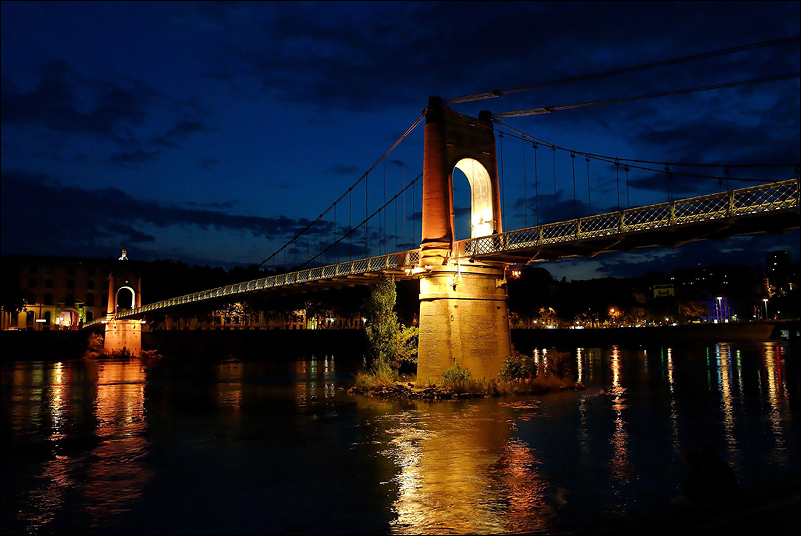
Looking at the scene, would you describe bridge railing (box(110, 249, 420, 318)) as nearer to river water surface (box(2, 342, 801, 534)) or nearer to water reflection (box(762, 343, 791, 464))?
river water surface (box(2, 342, 801, 534))

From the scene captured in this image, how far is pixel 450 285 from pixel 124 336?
204ft

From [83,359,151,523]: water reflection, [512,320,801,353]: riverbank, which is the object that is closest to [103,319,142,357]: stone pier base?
[83,359,151,523]: water reflection

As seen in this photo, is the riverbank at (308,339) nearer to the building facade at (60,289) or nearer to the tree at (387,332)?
the building facade at (60,289)

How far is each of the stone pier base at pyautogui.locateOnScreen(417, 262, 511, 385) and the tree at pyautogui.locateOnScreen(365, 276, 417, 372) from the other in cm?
361

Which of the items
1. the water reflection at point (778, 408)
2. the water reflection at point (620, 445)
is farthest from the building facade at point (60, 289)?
the water reflection at point (778, 408)

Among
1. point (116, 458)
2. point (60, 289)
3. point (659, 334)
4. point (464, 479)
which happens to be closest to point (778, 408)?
point (464, 479)

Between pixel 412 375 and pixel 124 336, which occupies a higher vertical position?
pixel 124 336

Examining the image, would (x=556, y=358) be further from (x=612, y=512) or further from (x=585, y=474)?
(x=612, y=512)

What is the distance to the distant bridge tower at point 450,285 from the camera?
29531mm

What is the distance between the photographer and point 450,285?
97.1 ft

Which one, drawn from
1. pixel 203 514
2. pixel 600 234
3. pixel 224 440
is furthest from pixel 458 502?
pixel 600 234

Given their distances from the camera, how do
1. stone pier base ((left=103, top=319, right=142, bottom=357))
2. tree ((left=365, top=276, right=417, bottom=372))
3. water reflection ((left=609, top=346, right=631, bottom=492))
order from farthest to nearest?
stone pier base ((left=103, top=319, right=142, bottom=357)) < tree ((left=365, top=276, right=417, bottom=372)) < water reflection ((left=609, top=346, right=631, bottom=492))

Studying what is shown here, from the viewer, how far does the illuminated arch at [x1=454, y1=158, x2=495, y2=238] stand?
32013 millimetres

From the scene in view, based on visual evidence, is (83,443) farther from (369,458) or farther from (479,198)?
(479,198)
